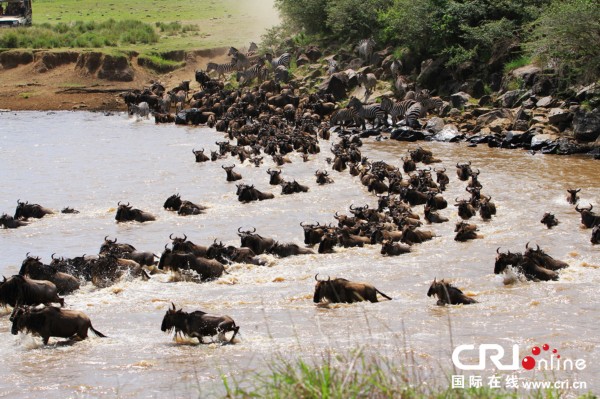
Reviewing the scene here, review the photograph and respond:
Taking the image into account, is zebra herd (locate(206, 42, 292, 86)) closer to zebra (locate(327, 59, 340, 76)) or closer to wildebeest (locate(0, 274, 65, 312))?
zebra (locate(327, 59, 340, 76))

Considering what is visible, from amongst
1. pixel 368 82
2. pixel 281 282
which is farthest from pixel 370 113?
pixel 281 282

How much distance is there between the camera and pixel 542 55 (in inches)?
1260

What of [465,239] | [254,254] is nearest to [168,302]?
[254,254]

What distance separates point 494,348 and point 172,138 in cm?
2557

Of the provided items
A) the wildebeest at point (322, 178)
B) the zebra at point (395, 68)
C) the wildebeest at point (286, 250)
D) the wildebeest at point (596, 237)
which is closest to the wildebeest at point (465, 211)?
the wildebeest at point (596, 237)

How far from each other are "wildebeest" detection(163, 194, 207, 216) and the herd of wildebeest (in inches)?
1.0

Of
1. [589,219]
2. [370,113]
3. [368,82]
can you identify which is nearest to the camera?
[589,219]

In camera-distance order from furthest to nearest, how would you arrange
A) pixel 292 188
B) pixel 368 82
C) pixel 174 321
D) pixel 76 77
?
1. pixel 76 77
2. pixel 368 82
3. pixel 292 188
4. pixel 174 321

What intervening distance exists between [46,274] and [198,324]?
374cm

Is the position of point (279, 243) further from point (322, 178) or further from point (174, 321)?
point (322, 178)

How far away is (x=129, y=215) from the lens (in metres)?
20.0

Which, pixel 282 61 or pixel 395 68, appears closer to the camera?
pixel 395 68

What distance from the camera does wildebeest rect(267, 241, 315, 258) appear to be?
642 inches

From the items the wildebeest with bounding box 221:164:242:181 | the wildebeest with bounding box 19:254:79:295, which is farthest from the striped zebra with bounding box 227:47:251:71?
the wildebeest with bounding box 19:254:79:295
